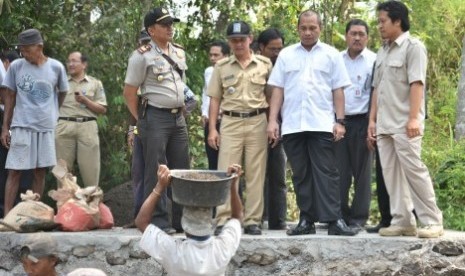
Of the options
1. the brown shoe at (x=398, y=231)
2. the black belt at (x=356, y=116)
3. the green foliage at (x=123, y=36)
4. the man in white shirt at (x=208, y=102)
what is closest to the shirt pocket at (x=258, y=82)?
the man in white shirt at (x=208, y=102)

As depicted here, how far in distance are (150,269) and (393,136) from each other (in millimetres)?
2227

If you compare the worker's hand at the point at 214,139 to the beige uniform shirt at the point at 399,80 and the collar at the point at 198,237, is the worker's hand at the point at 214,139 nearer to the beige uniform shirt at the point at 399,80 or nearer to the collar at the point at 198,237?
the beige uniform shirt at the point at 399,80

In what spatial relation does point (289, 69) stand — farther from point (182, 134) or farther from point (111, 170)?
point (111, 170)

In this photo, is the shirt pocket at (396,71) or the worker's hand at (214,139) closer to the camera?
the shirt pocket at (396,71)

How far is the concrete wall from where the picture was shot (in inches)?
305

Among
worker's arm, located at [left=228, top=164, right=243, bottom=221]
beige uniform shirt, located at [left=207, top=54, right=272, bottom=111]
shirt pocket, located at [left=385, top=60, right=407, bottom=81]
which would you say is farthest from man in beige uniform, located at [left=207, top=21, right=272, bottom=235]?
worker's arm, located at [left=228, top=164, right=243, bottom=221]

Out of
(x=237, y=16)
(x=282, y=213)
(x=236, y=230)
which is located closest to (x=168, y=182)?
(x=236, y=230)

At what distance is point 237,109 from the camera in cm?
836

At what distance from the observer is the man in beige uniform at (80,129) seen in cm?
994

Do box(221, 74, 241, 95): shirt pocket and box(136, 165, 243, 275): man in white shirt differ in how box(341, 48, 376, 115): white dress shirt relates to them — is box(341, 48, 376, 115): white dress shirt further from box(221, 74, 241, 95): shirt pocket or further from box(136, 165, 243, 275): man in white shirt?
box(136, 165, 243, 275): man in white shirt

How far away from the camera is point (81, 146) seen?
998cm

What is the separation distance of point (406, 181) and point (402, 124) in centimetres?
48

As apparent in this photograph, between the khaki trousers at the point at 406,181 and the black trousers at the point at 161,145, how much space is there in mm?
1710

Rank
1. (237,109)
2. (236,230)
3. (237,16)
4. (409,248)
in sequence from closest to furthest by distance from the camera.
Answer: (236,230) → (409,248) → (237,109) → (237,16)
